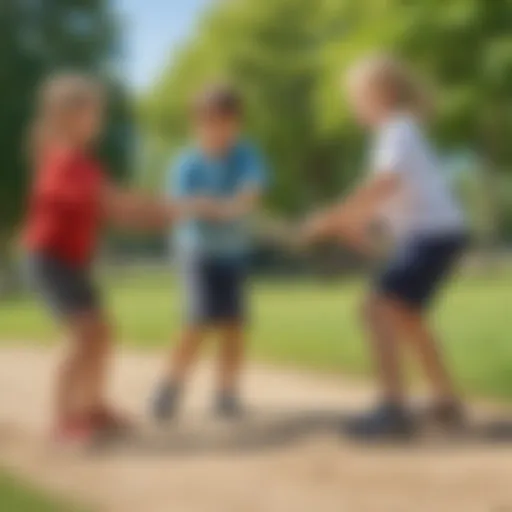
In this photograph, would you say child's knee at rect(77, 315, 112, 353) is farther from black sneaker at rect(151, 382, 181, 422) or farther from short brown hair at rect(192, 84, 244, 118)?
short brown hair at rect(192, 84, 244, 118)

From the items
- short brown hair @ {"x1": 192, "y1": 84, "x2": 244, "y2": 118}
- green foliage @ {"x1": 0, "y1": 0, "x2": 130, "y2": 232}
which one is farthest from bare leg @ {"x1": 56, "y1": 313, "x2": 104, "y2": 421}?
short brown hair @ {"x1": 192, "y1": 84, "x2": 244, "y2": 118}

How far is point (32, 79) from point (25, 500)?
681 millimetres

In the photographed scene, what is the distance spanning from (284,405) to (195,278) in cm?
27

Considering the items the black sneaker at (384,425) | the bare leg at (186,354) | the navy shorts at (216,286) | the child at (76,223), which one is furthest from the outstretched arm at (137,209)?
the black sneaker at (384,425)

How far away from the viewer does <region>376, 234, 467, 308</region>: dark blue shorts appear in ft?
6.02

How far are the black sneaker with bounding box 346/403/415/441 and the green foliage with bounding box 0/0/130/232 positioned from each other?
550mm

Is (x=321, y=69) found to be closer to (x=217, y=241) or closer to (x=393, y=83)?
(x=393, y=83)

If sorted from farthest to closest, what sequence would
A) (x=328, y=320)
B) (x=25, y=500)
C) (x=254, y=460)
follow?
(x=328, y=320)
(x=254, y=460)
(x=25, y=500)

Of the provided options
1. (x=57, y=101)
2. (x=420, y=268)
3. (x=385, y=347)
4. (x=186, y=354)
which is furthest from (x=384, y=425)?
(x=57, y=101)

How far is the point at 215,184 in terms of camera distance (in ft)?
6.15

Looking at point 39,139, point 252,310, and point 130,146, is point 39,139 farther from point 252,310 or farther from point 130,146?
point 252,310

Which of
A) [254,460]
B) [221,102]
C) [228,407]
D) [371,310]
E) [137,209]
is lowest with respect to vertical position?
[254,460]

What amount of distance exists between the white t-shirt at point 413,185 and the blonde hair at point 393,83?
26 millimetres

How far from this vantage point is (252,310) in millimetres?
1955
